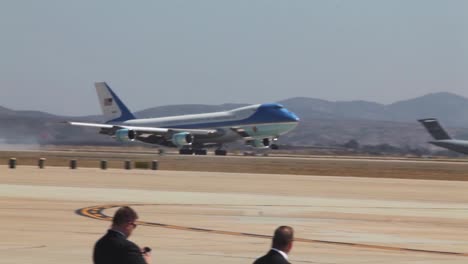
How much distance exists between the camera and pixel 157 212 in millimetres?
38062

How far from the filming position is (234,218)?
36.0 metres

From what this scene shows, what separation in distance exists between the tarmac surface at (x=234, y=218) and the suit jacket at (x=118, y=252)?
859 cm

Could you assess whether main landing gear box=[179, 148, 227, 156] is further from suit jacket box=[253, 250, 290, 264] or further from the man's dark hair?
suit jacket box=[253, 250, 290, 264]

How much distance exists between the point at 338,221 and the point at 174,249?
→ 1113cm

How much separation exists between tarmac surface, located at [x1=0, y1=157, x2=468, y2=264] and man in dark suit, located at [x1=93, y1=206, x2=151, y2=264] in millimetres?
8570

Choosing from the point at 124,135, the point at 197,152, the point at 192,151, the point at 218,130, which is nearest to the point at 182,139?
the point at 192,151

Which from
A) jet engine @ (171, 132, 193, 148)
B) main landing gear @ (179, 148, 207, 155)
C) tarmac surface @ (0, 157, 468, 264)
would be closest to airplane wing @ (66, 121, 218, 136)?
jet engine @ (171, 132, 193, 148)

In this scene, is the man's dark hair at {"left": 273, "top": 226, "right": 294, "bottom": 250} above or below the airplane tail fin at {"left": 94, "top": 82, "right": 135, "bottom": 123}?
below

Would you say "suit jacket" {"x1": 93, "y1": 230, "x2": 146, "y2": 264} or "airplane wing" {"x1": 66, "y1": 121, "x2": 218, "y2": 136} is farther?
"airplane wing" {"x1": 66, "y1": 121, "x2": 218, "y2": 136}

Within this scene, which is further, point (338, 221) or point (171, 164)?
point (171, 164)

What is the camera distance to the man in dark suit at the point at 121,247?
14.2 metres

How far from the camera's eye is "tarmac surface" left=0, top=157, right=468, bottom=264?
25.4 metres

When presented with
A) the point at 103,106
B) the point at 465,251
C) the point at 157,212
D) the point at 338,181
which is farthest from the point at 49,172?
the point at 103,106

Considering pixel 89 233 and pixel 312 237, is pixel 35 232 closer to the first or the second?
pixel 89 233
